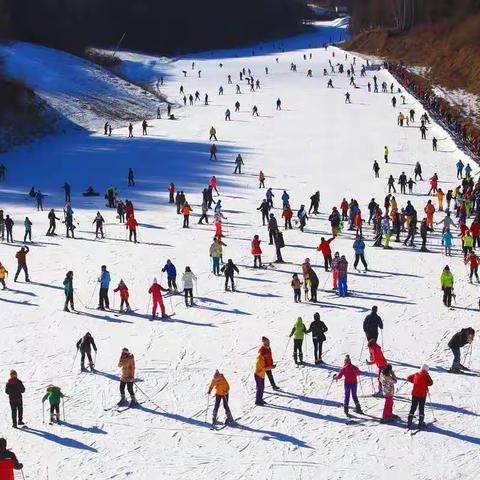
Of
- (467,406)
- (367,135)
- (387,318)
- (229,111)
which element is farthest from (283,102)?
(467,406)

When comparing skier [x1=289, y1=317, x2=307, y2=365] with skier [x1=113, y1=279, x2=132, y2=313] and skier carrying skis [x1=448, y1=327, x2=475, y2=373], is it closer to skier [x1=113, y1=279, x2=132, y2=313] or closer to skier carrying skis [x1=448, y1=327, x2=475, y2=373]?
skier carrying skis [x1=448, y1=327, x2=475, y2=373]

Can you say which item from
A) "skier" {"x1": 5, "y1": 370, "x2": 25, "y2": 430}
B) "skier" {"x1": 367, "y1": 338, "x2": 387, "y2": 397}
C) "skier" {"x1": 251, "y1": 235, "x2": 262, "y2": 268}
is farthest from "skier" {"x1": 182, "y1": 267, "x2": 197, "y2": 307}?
"skier" {"x1": 5, "y1": 370, "x2": 25, "y2": 430}

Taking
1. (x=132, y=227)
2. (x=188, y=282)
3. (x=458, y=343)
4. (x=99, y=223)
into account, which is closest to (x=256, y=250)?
(x=188, y=282)

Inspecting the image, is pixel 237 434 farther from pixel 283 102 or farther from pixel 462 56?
pixel 462 56

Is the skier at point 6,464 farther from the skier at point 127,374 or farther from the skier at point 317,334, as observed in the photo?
the skier at point 317,334

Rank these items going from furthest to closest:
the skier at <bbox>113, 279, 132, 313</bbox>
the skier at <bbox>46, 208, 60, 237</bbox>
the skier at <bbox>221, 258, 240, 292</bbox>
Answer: the skier at <bbox>46, 208, 60, 237</bbox>
the skier at <bbox>221, 258, 240, 292</bbox>
the skier at <bbox>113, 279, 132, 313</bbox>

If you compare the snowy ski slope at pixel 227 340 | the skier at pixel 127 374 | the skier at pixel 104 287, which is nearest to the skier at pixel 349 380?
the snowy ski slope at pixel 227 340
